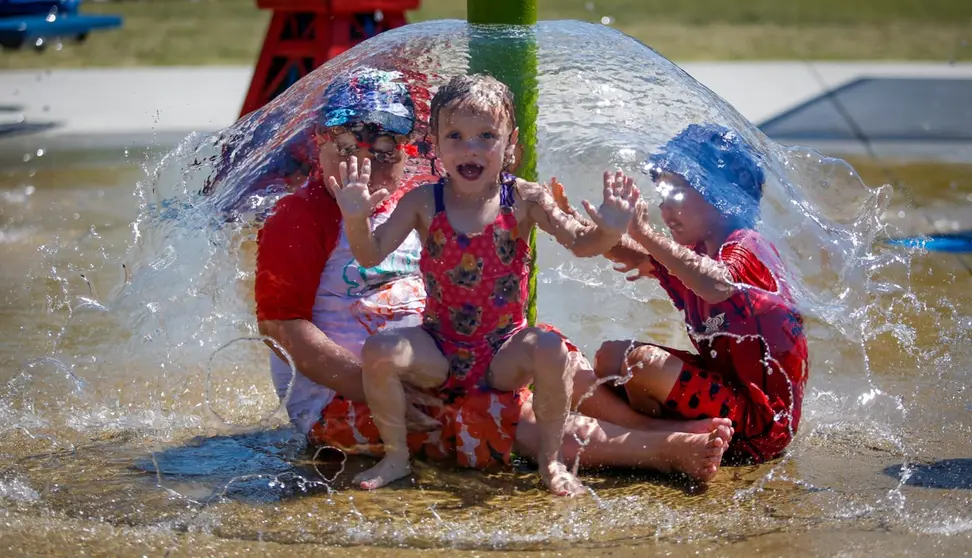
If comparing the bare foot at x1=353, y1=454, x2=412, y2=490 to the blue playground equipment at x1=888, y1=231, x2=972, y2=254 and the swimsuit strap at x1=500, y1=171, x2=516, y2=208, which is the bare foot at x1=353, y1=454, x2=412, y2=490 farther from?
the blue playground equipment at x1=888, y1=231, x2=972, y2=254

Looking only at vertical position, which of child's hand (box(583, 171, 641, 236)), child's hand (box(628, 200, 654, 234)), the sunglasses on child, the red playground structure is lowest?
child's hand (box(628, 200, 654, 234))

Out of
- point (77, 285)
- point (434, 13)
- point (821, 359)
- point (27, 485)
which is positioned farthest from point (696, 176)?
point (434, 13)

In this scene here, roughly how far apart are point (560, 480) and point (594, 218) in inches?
25.2

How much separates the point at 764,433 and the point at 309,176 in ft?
4.45

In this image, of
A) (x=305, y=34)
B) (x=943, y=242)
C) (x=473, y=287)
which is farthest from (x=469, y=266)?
(x=305, y=34)

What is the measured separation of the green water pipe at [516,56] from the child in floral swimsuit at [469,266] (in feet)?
0.69

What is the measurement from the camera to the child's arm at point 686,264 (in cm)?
304

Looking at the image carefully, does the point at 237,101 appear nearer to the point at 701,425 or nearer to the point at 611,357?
the point at 611,357

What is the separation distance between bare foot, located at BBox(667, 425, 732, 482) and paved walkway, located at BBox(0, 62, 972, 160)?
194 inches

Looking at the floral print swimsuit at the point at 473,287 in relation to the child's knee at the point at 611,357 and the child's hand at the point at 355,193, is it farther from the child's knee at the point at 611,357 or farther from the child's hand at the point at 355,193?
the child's knee at the point at 611,357

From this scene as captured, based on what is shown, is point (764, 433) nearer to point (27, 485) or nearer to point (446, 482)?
point (446, 482)

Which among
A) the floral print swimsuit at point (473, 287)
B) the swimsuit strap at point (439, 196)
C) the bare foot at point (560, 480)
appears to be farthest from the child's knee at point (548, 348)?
the swimsuit strap at point (439, 196)

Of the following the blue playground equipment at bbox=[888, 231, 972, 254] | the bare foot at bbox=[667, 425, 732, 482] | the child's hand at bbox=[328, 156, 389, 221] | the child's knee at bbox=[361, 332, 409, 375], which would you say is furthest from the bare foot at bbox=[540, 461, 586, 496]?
the blue playground equipment at bbox=[888, 231, 972, 254]

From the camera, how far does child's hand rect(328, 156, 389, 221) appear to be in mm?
2914
